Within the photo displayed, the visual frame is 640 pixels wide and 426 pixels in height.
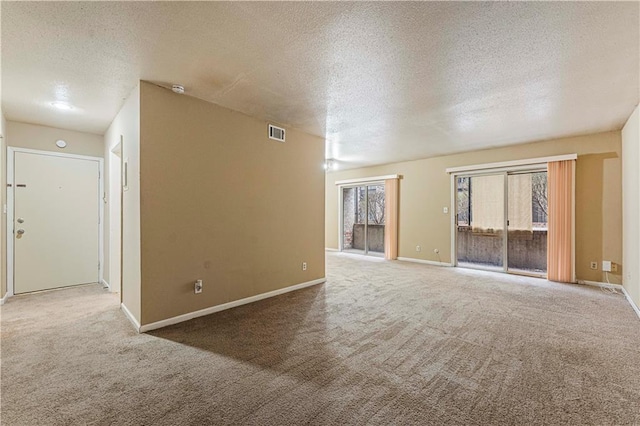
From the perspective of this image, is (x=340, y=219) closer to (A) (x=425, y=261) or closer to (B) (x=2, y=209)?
(A) (x=425, y=261)

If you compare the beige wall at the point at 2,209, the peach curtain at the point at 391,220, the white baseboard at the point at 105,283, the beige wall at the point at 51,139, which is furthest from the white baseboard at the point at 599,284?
the beige wall at the point at 2,209

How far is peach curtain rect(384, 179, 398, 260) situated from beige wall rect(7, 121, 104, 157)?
6244mm

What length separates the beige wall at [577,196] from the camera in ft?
15.3

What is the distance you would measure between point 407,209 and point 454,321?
439 cm

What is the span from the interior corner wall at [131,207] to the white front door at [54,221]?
1672 millimetres

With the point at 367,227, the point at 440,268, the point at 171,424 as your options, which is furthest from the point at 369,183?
the point at 171,424

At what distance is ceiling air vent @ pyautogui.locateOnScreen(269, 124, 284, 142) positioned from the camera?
13.7ft

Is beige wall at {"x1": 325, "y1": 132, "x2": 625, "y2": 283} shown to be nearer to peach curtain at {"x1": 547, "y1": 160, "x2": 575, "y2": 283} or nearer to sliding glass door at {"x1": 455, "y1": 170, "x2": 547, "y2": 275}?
peach curtain at {"x1": 547, "y1": 160, "x2": 575, "y2": 283}

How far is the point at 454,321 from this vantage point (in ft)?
10.6

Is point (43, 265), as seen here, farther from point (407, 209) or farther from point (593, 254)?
point (593, 254)

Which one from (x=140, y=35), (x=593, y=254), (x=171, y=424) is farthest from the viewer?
(x=593, y=254)

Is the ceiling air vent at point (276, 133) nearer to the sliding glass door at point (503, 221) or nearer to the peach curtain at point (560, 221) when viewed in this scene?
the sliding glass door at point (503, 221)

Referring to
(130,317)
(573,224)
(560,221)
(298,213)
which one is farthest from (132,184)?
(573,224)

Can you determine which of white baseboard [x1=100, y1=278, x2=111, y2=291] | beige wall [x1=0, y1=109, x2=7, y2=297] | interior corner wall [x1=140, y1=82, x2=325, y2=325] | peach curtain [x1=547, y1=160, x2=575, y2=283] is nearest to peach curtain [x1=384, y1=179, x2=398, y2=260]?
peach curtain [x1=547, y1=160, x2=575, y2=283]
